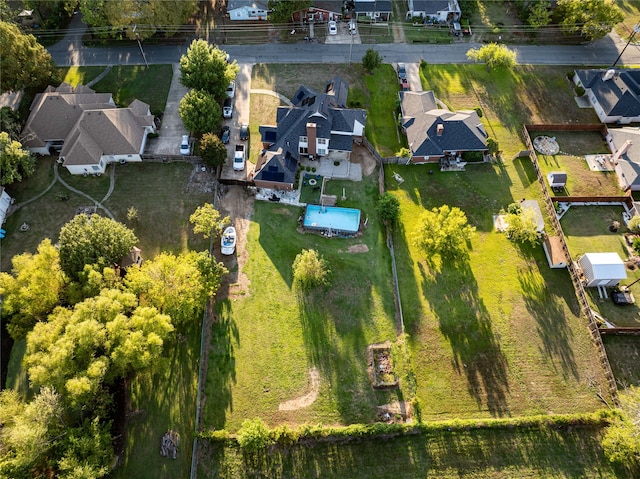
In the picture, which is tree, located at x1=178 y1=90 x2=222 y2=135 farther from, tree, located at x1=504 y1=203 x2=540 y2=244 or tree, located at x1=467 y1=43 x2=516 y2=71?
tree, located at x1=467 y1=43 x2=516 y2=71

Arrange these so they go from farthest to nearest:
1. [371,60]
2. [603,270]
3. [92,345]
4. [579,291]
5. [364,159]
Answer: [371,60]
[364,159]
[579,291]
[603,270]
[92,345]

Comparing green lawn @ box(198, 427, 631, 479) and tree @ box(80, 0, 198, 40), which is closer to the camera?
green lawn @ box(198, 427, 631, 479)

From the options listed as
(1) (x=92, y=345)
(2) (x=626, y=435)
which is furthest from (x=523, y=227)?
(1) (x=92, y=345)

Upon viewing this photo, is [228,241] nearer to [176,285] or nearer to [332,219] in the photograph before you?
[176,285]

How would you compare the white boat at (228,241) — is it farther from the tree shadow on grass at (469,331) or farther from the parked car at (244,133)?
the tree shadow on grass at (469,331)

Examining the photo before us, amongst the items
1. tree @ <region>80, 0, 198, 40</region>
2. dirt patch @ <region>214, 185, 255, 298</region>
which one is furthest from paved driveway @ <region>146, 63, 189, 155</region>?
dirt patch @ <region>214, 185, 255, 298</region>

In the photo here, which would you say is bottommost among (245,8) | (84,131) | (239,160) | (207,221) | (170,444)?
(170,444)

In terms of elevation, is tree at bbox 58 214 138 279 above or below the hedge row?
above
